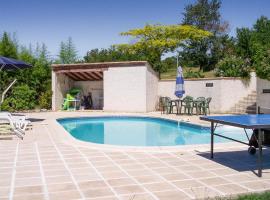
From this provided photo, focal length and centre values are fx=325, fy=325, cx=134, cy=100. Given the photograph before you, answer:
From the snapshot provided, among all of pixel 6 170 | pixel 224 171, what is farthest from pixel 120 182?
pixel 6 170

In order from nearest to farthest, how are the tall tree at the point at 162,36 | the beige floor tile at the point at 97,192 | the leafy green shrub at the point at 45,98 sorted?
the beige floor tile at the point at 97,192 → the leafy green shrub at the point at 45,98 → the tall tree at the point at 162,36

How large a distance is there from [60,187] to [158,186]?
1.39 meters

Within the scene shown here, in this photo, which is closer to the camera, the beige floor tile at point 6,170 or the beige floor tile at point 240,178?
the beige floor tile at point 240,178

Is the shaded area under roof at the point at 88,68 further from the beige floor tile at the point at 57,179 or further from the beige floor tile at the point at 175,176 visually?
the beige floor tile at the point at 57,179

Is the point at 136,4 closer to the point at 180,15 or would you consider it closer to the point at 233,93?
the point at 233,93

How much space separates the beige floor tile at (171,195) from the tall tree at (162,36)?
24870 mm

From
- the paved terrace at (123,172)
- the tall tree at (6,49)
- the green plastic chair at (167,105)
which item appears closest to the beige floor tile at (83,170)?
the paved terrace at (123,172)

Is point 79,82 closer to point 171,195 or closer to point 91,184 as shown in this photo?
point 91,184

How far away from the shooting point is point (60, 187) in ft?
15.1

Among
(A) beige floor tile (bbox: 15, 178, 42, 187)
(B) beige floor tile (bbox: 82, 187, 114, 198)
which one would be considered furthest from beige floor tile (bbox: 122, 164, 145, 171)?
(A) beige floor tile (bbox: 15, 178, 42, 187)

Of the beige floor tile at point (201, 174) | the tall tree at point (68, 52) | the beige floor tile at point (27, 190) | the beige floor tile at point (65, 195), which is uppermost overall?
the tall tree at point (68, 52)

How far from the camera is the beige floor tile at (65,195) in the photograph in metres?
4.17

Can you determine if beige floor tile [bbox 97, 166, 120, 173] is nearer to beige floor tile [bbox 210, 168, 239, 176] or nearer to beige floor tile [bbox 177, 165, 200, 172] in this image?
beige floor tile [bbox 177, 165, 200, 172]

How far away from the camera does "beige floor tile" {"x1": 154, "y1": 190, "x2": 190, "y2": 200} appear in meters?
4.14
